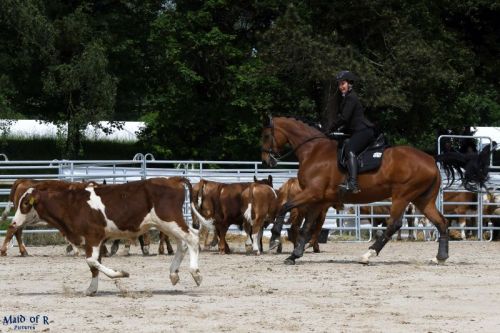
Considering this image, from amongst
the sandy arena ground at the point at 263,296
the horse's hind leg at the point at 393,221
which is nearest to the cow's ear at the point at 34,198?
the sandy arena ground at the point at 263,296

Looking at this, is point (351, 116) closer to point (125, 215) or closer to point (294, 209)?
point (294, 209)

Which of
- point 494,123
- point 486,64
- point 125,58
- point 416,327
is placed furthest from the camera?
point 494,123

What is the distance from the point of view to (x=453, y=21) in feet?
147

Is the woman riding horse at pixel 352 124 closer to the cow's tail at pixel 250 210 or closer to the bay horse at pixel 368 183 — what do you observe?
the bay horse at pixel 368 183

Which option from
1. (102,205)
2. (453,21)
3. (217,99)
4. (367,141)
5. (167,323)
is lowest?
(167,323)

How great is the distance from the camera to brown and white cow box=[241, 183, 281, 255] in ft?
67.6

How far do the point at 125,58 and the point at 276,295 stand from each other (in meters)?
34.9

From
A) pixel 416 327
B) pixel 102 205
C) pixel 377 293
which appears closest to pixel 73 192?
pixel 102 205

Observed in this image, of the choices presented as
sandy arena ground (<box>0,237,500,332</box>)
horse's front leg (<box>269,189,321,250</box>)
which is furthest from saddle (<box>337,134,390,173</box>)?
sandy arena ground (<box>0,237,500,332</box>)

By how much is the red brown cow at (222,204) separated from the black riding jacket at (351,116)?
3516 mm

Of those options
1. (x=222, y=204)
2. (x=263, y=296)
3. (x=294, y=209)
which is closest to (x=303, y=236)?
(x=222, y=204)

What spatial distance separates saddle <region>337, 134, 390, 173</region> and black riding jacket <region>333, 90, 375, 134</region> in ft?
0.82

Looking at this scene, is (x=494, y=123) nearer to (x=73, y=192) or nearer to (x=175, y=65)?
(x=175, y=65)

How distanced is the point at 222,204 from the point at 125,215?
7.68 meters
